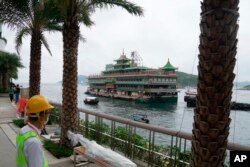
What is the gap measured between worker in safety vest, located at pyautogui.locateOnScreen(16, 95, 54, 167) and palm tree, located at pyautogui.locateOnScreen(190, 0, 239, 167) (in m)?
1.71

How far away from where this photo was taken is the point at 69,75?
870 centimetres

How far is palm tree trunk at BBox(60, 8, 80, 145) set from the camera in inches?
342

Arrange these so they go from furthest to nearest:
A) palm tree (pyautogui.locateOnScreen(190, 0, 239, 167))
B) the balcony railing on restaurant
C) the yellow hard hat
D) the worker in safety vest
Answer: the balcony railing on restaurant < palm tree (pyautogui.locateOnScreen(190, 0, 239, 167)) < the yellow hard hat < the worker in safety vest

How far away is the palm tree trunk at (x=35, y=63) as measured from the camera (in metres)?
12.3

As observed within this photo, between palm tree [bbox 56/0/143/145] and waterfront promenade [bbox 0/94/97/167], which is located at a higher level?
palm tree [bbox 56/0/143/145]

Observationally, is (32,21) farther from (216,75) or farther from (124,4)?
(216,75)

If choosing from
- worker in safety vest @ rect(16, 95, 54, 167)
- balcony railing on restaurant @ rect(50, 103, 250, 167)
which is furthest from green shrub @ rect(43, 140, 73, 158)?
worker in safety vest @ rect(16, 95, 54, 167)

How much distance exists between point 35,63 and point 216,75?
34.1ft

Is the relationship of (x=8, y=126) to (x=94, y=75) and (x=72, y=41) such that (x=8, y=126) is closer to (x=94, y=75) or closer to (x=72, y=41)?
(x=72, y=41)

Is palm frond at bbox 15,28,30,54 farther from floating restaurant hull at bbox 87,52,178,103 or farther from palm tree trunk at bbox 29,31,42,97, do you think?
floating restaurant hull at bbox 87,52,178,103

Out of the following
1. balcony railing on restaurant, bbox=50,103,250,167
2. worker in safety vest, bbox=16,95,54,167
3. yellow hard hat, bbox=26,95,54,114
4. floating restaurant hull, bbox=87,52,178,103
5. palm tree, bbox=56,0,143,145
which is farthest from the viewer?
floating restaurant hull, bbox=87,52,178,103

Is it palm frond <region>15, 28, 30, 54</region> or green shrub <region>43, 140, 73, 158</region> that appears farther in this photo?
palm frond <region>15, 28, 30, 54</region>

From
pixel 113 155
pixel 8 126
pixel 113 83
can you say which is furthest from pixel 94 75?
pixel 113 155

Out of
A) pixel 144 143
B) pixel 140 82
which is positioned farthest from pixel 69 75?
pixel 140 82
